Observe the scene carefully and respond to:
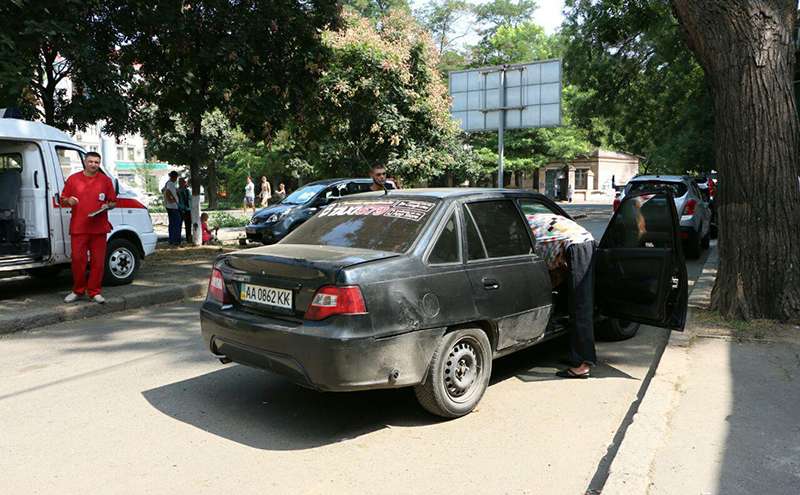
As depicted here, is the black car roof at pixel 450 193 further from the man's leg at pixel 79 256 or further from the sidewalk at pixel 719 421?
the man's leg at pixel 79 256

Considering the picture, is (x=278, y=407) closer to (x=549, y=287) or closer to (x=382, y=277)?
(x=382, y=277)

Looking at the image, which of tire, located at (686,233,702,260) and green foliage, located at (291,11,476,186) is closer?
tire, located at (686,233,702,260)

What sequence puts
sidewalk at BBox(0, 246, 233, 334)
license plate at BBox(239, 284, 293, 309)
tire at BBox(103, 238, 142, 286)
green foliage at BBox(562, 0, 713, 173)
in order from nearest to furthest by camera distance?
license plate at BBox(239, 284, 293, 309), sidewalk at BBox(0, 246, 233, 334), tire at BBox(103, 238, 142, 286), green foliage at BBox(562, 0, 713, 173)

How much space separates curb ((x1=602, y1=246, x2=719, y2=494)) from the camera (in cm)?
337

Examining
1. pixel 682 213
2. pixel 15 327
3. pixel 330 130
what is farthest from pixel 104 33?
pixel 682 213

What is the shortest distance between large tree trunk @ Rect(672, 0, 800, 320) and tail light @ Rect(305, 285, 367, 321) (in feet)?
16.1

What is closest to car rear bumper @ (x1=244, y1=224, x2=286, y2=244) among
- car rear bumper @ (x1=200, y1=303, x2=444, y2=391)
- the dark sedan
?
the dark sedan

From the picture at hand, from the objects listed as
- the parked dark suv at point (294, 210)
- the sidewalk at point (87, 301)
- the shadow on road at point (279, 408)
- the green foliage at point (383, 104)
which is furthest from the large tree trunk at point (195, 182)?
the shadow on road at point (279, 408)

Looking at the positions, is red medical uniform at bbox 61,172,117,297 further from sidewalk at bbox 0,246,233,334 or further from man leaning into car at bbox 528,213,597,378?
man leaning into car at bbox 528,213,597,378

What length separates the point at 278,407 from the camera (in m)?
4.62

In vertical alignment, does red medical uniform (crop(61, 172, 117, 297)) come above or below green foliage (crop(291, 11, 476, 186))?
below

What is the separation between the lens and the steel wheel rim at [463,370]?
4.32 meters

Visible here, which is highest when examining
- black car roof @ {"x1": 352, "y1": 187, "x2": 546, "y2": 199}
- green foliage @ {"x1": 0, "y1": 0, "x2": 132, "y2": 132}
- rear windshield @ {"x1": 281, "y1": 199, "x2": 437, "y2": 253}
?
green foliage @ {"x1": 0, "y1": 0, "x2": 132, "y2": 132}

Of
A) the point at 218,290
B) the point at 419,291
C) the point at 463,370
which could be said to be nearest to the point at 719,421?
the point at 463,370
